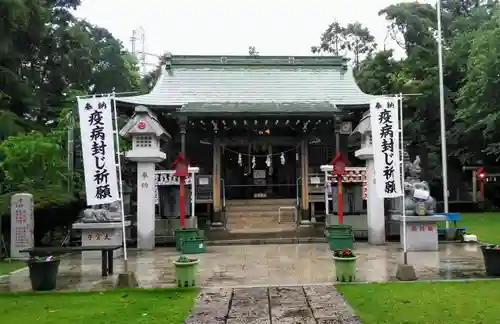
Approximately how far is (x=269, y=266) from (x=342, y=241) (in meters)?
3.18

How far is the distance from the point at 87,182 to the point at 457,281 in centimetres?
708

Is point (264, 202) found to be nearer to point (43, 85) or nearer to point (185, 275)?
point (185, 275)

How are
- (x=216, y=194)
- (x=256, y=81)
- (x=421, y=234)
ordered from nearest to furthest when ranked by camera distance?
(x=421, y=234)
(x=216, y=194)
(x=256, y=81)

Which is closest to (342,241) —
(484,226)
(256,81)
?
(484,226)

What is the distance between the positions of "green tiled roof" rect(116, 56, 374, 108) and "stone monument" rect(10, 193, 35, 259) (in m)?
7.91

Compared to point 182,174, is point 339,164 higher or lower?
higher

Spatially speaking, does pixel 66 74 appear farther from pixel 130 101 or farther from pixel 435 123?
pixel 435 123

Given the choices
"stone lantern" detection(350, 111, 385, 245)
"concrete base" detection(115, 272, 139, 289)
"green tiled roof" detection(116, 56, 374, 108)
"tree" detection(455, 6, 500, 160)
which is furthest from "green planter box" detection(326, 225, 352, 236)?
"tree" detection(455, 6, 500, 160)

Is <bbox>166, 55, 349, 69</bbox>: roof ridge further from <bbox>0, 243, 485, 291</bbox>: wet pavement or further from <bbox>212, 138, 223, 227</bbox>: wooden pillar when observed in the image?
<bbox>0, 243, 485, 291</bbox>: wet pavement

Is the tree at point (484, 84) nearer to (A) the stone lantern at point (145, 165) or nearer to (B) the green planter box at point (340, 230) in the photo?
(B) the green planter box at point (340, 230)

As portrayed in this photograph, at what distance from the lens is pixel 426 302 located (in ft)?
24.1

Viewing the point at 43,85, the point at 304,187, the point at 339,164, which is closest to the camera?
the point at 339,164

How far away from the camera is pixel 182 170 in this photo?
619 inches

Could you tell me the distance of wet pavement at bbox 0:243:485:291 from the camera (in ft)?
31.7
